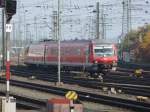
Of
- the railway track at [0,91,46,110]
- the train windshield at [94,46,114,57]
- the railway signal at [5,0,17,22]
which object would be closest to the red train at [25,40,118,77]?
the train windshield at [94,46,114,57]

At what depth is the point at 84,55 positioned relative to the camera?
163 feet

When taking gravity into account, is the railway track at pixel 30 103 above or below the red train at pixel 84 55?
below

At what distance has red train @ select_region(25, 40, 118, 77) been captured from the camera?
4791cm

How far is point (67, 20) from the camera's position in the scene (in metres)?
78.1

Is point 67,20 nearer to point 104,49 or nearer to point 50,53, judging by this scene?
point 50,53

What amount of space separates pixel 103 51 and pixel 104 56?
617 mm

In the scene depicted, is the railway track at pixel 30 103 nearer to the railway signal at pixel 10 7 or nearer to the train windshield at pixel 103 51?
the railway signal at pixel 10 7

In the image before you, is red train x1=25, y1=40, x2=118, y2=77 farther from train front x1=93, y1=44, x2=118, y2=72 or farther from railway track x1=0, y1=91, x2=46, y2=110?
railway track x1=0, y1=91, x2=46, y2=110

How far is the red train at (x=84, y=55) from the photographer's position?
4791 centimetres

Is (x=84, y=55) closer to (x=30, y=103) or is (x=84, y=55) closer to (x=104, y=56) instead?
(x=104, y=56)

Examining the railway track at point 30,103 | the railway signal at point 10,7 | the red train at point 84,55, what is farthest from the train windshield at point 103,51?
the railway signal at point 10,7

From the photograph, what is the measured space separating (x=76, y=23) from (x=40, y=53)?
2110 centimetres

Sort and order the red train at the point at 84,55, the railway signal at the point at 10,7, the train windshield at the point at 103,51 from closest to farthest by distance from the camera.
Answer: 1. the railway signal at the point at 10,7
2. the red train at the point at 84,55
3. the train windshield at the point at 103,51

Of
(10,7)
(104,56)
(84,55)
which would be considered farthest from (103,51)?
(10,7)
